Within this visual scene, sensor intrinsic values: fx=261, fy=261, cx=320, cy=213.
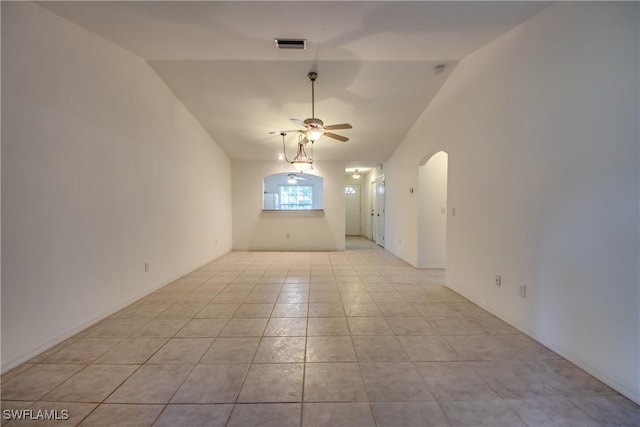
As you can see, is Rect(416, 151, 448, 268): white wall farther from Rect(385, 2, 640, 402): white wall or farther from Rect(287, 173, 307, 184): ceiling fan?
Rect(287, 173, 307, 184): ceiling fan

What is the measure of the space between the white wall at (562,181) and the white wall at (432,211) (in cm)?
147

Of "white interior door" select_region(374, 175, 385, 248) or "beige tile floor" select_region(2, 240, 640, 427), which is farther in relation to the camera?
"white interior door" select_region(374, 175, 385, 248)

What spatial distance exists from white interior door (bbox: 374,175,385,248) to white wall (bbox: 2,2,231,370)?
17.6ft

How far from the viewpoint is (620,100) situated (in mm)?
1710

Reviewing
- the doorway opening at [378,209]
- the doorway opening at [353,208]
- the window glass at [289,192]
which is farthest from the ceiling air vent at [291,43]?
the window glass at [289,192]

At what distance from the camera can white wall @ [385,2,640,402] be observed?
1.69 meters

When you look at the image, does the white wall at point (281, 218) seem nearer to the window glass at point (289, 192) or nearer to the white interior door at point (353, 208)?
the white interior door at point (353, 208)

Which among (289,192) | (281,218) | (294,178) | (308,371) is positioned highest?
(294,178)

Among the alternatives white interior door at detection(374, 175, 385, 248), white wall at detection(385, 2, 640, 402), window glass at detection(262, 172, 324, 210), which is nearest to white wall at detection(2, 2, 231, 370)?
white wall at detection(385, 2, 640, 402)

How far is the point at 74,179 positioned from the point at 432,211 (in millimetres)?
5063

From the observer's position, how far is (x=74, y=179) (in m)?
2.42

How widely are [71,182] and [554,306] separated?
4343 mm

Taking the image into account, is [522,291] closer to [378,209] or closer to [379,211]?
[379,211]

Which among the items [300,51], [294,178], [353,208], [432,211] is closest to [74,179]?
[300,51]
